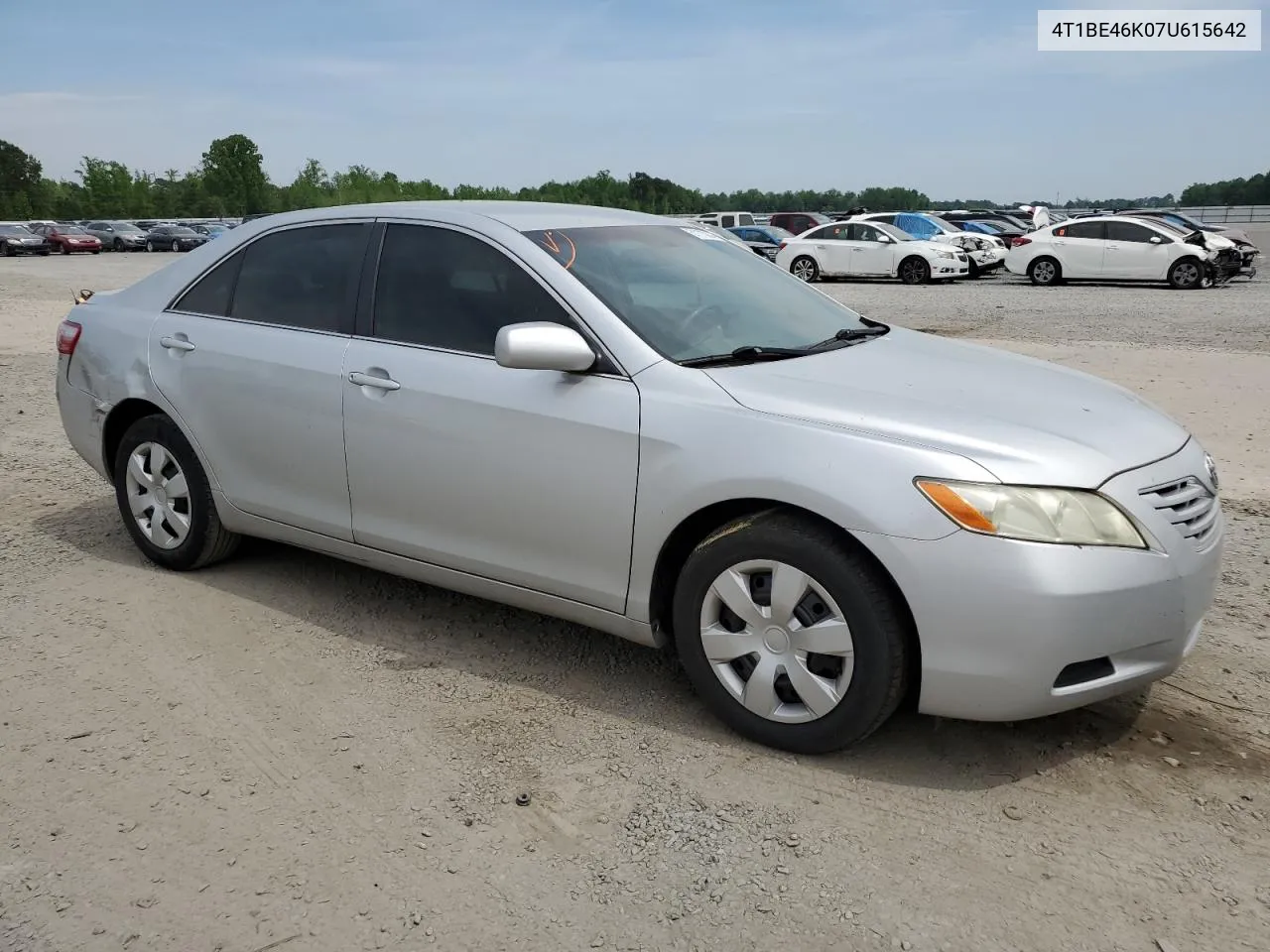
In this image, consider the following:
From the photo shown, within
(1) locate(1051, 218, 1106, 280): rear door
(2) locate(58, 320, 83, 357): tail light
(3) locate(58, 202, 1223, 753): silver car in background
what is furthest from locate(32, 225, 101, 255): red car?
(3) locate(58, 202, 1223, 753): silver car in background

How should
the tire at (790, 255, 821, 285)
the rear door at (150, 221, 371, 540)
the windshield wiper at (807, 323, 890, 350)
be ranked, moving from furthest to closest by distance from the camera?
the tire at (790, 255, 821, 285) < the rear door at (150, 221, 371, 540) < the windshield wiper at (807, 323, 890, 350)

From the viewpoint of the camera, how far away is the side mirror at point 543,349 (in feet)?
11.5

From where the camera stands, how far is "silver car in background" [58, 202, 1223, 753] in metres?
3.04

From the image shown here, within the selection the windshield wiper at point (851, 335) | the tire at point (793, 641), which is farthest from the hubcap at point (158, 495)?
the windshield wiper at point (851, 335)

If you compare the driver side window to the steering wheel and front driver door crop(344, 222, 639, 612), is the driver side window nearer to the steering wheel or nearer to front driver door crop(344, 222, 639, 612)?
front driver door crop(344, 222, 639, 612)

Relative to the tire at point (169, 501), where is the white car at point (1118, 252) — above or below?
above

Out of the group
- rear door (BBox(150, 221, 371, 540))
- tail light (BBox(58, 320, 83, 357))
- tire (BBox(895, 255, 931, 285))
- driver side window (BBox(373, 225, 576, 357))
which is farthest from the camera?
tire (BBox(895, 255, 931, 285))

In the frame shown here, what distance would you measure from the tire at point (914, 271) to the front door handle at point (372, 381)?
22.2 meters

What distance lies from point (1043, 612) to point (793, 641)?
71 cm

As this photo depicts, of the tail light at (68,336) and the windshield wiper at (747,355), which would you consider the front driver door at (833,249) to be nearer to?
the tail light at (68,336)

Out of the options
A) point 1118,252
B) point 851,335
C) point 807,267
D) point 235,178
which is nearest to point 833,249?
point 807,267

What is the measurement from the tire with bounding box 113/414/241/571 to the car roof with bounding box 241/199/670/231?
3.51 feet

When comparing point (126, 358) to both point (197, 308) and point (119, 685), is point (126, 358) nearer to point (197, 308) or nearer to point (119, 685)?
point (197, 308)

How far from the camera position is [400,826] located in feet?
9.99
